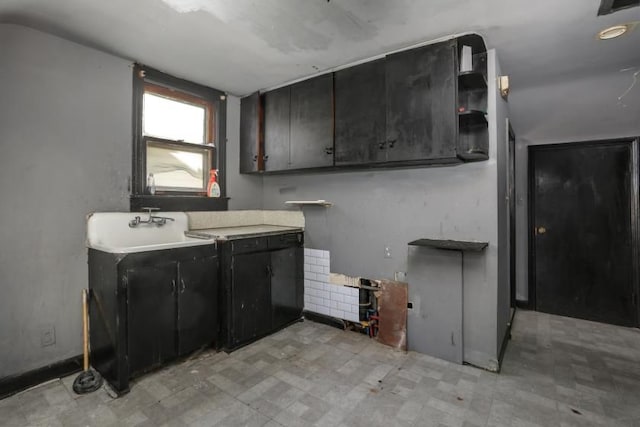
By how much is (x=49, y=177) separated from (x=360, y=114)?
97.5 inches

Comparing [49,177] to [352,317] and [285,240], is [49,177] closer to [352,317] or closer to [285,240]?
[285,240]

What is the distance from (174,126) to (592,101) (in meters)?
4.28

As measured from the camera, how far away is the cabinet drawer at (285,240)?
10.2 ft

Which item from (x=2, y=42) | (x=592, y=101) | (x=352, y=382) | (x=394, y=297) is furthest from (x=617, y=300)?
(x=2, y=42)

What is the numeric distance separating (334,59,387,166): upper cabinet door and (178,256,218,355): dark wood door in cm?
151

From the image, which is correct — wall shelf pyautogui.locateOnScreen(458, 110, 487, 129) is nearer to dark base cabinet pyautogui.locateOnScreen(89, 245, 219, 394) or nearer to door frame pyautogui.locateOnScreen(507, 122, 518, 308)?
door frame pyautogui.locateOnScreen(507, 122, 518, 308)

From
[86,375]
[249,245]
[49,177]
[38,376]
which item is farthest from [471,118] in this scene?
[38,376]

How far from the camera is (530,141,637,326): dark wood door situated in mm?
3393

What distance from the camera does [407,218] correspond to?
2.86 metres

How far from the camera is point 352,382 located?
224cm

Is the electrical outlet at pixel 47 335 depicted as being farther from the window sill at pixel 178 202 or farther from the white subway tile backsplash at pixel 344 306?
the white subway tile backsplash at pixel 344 306

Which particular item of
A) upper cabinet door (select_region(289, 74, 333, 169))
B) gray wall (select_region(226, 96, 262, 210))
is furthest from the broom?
upper cabinet door (select_region(289, 74, 333, 169))

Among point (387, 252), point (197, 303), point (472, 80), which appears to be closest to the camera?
point (472, 80)

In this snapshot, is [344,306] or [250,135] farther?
[250,135]
